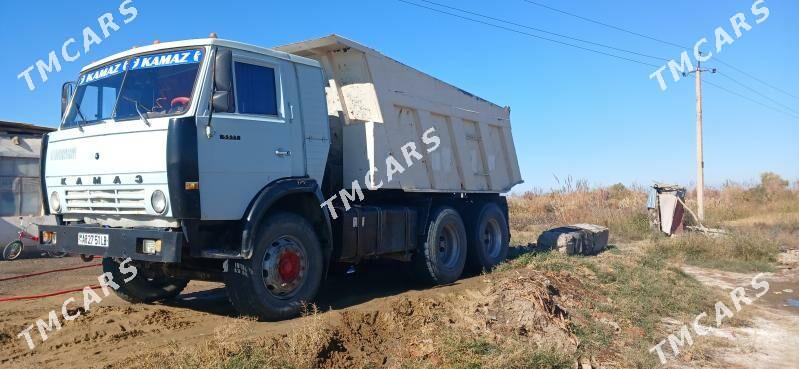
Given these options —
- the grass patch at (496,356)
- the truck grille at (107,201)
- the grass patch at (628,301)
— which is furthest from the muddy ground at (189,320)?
the grass patch at (496,356)

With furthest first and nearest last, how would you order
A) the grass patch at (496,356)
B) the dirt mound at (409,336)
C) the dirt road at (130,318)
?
the dirt road at (130,318), the grass patch at (496,356), the dirt mound at (409,336)

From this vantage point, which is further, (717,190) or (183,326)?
(717,190)

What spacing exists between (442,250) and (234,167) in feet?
13.1

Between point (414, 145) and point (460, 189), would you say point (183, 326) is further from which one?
point (460, 189)

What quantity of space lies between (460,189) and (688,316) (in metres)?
3.53

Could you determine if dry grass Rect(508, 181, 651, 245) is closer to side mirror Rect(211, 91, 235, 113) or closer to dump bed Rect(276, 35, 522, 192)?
dump bed Rect(276, 35, 522, 192)

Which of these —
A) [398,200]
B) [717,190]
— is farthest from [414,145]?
[717,190]

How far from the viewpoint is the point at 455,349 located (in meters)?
4.46

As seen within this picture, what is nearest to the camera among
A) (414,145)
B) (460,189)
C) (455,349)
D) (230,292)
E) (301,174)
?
(455,349)

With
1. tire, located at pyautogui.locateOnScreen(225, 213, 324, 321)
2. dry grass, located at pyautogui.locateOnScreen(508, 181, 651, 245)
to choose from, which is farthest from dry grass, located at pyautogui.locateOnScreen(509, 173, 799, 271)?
tire, located at pyautogui.locateOnScreen(225, 213, 324, 321)

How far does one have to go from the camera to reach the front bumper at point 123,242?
4.65 m

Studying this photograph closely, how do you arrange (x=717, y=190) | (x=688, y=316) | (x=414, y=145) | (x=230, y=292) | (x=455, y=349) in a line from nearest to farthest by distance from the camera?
1. (x=455, y=349)
2. (x=230, y=292)
3. (x=688, y=316)
4. (x=414, y=145)
5. (x=717, y=190)

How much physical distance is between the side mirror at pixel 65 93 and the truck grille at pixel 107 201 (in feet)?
3.28

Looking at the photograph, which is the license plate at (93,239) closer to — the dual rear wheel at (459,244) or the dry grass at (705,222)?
the dual rear wheel at (459,244)
